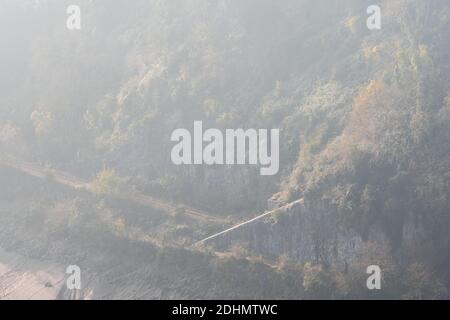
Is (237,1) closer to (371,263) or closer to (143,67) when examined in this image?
(143,67)

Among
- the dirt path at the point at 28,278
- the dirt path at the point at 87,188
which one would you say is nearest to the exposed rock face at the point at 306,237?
the dirt path at the point at 87,188

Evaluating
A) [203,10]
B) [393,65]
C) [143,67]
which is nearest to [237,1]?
[203,10]

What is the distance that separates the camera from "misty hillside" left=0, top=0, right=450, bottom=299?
44.4 meters

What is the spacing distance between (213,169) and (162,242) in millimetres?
7382

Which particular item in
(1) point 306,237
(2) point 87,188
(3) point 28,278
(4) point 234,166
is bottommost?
(3) point 28,278

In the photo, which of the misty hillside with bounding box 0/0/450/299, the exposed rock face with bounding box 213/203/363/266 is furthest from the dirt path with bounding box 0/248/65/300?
the exposed rock face with bounding box 213/203/363/266

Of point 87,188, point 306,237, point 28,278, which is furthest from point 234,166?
point 28,278

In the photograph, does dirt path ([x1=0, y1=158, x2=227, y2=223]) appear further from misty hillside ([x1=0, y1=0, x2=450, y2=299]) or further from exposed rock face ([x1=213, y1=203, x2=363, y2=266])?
exposed rock face ([x1=213, y1=203, x2=363, y2=266])

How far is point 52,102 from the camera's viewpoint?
60.6m

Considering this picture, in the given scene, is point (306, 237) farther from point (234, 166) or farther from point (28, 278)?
point (28, 278)

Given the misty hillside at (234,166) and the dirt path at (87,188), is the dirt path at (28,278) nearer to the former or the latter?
the misty hillside at (234,166)

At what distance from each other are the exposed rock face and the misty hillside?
0.09 metres

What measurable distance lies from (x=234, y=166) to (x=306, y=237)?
27.8ft

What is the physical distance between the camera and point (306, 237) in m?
45.0
